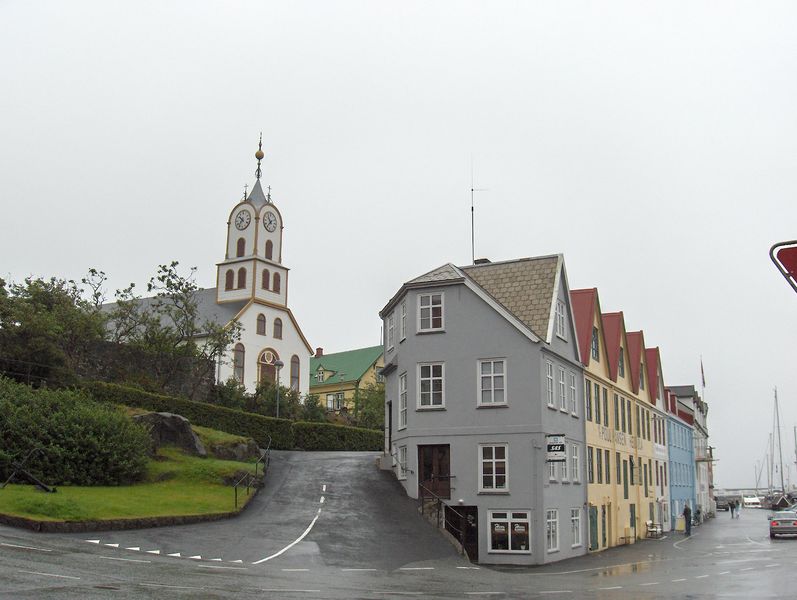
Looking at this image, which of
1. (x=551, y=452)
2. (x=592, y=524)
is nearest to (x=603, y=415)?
(x=592, y=524)

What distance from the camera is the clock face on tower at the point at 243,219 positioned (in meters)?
95.6

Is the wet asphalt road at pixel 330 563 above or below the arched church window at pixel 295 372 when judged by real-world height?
below

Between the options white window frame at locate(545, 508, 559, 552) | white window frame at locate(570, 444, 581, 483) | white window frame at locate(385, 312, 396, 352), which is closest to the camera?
white window frame at locate(545, 508, 559, 552)

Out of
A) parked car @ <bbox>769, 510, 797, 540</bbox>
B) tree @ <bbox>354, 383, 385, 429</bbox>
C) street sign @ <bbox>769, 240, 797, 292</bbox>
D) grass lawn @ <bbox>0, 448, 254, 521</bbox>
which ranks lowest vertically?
parked car @ <bbox>769, 510, 797, 540</bbox>

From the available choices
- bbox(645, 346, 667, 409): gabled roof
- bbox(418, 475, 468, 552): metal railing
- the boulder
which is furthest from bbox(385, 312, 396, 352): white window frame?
bbox(645, 346, 667, 409): gabled roof

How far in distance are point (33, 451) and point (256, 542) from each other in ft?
30.7

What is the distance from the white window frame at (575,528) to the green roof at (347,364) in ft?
265

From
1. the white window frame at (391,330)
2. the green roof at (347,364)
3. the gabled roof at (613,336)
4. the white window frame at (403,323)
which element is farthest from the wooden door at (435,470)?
the green roof at (347,364)

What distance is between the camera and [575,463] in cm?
3809

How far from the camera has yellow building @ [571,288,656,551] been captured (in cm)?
4116

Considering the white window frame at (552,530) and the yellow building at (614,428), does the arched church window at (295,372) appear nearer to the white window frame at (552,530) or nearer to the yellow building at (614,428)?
the yellow building at (614,428)

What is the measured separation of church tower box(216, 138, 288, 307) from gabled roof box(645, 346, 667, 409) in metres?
44.1

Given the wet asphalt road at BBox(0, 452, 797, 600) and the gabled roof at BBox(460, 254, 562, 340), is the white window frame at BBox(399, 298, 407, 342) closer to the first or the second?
the gabled roof at BBox(460, 254, 562, 340)

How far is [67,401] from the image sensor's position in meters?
32.5
